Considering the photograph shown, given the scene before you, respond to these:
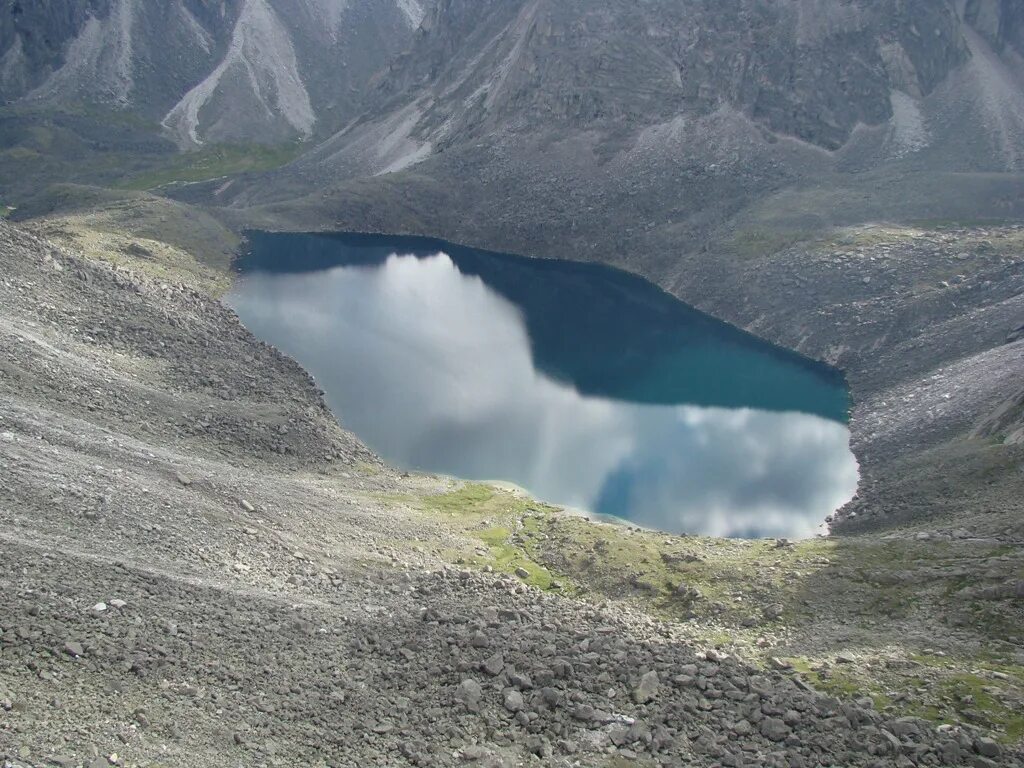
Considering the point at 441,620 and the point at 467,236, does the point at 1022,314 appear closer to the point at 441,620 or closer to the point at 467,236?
the point at 441,620

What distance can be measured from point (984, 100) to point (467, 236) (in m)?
74.3

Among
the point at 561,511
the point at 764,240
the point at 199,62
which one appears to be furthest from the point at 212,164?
the point at 561,511

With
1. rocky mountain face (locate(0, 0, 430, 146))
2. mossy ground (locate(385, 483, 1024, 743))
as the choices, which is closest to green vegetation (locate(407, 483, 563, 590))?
mossy ground (locate(385, 483, 1024, 743))

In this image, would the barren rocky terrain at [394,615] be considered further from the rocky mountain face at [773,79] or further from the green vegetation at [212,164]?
the green vegetation at [212,164]

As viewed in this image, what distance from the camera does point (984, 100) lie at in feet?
391

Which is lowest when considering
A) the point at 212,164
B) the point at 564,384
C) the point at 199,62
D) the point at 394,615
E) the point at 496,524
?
the point at 394,615

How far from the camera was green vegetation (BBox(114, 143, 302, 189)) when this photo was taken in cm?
14262

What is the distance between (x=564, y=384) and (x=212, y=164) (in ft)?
338

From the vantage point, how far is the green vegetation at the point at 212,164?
14262cm

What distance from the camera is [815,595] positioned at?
38.2m

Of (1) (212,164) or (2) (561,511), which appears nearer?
(2) (561,511)

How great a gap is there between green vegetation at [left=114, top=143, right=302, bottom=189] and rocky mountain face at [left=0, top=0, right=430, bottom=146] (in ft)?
16.4

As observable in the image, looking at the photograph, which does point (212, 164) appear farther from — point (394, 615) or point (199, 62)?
point (394, 615)

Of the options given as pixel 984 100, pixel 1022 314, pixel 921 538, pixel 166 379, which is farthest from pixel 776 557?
pixel 984 100
